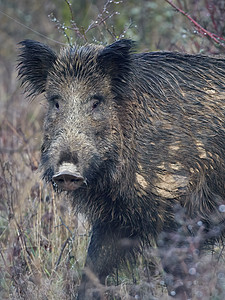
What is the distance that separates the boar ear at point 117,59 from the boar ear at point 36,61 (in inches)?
14.0

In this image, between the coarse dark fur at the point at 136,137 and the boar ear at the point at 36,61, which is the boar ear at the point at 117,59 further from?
the boar ear at the point at 36,61

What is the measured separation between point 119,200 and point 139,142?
1.35 ft

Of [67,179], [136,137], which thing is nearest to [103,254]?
[136,137]

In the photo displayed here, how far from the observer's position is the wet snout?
10.4ft

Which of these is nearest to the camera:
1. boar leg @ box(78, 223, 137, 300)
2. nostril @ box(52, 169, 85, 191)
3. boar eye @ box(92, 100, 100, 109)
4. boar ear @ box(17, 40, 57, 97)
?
nostril @ box(52, 169, 85, 191)

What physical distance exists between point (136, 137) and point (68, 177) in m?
0.73

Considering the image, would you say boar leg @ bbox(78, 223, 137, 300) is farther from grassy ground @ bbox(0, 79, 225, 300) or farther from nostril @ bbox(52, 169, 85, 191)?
nostril @ bbox(52, 169, 85, 191)

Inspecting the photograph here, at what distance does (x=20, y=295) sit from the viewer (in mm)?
3939

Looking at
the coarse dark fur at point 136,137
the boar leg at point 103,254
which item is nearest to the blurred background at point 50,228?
the boar leg at point 103,254

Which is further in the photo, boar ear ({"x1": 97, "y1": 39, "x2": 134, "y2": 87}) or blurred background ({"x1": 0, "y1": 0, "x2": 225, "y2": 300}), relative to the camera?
blurred background ({"x1": 0, "y1": 0, "x2": 225, "y2": 300})

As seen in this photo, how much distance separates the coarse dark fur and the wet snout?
234 mm

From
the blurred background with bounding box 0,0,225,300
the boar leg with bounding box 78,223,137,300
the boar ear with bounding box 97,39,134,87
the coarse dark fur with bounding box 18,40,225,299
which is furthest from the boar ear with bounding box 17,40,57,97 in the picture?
the boar leg with bounding box 78,223,137,300

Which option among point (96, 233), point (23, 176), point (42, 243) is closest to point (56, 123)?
point (96, 233)

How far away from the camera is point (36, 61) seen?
12.9ft
